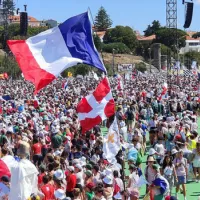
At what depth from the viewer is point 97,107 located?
10.9 meters

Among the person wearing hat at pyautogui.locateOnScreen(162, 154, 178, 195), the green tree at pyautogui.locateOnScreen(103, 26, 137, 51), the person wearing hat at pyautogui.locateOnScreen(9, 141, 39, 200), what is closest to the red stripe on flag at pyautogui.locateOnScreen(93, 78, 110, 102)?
the person wearing hat at pyautogui.locateOnScreen(162, 154, 178, 195)

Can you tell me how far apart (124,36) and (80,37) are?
118 m

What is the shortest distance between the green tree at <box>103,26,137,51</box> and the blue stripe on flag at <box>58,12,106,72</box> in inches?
4631

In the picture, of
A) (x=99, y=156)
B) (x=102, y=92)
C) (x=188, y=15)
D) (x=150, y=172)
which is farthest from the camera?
(x=188, y=15)

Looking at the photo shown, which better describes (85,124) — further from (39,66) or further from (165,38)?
(165,38)

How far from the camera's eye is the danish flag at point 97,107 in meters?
10.7

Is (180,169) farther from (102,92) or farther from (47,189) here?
(47,189)

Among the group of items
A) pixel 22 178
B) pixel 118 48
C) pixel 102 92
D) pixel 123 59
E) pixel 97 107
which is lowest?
pixel 123 59

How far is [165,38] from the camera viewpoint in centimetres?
12675

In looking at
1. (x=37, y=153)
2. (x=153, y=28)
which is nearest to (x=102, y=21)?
(x=153, y=28)

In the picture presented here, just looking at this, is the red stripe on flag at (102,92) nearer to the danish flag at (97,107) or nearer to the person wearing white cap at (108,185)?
the danish flag at (97,107)

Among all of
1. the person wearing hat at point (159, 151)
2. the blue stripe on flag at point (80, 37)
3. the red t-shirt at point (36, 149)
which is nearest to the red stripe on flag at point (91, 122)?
the blue stripe on flag at point (80, 37)

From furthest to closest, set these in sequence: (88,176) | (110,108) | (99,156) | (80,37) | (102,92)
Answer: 1. (99,156)
2. (102,92)
3. (110,108)
4. (88,176)
5. (80,37)

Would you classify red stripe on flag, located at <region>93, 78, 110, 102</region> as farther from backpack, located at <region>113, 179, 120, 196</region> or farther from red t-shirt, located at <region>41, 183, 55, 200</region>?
red t-shirt, located at <region>41, 183, 55, 200</region>
